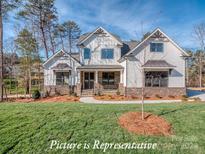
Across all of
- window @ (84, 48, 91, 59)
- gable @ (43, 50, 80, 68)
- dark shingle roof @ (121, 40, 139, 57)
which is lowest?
gable @ (43, 50, 80, 68)

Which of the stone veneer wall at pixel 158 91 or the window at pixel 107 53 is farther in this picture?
the window at pixel 107 53

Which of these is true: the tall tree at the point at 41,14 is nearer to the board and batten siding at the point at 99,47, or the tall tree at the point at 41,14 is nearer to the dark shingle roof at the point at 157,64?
the board and batten siding at the point at 99,47

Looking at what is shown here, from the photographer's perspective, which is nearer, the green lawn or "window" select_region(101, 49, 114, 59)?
the green lawn

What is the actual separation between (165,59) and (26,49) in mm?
18741

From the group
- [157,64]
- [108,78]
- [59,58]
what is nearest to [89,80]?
[108,78]

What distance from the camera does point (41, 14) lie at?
81.7ft

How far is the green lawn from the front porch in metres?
9.62

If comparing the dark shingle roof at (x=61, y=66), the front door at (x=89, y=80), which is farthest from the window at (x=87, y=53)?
the dark shingle roof at (x=61, y=66)

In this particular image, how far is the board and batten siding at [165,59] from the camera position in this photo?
656 inches

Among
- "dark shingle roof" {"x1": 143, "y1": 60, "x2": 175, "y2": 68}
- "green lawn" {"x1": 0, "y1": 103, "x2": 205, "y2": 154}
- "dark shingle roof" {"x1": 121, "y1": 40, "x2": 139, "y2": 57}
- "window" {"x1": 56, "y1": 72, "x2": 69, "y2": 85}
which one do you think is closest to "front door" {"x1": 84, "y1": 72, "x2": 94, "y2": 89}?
"window" {"x1": 56, "y1": 72, "x2": 69, "y2": 85}

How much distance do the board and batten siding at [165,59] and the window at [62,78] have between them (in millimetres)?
7665

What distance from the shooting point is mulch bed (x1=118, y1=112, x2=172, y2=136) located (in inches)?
245

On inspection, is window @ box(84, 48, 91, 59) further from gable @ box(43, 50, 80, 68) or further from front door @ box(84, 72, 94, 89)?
front door @ box(84, 72, 94, 89)

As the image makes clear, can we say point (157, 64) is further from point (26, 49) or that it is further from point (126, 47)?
point (26, 49)
